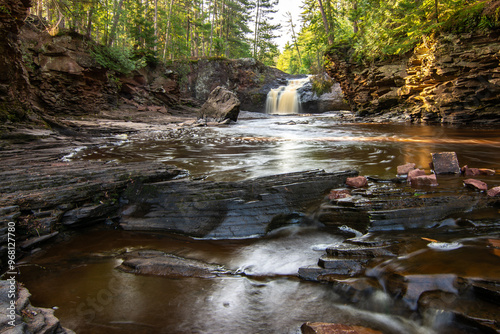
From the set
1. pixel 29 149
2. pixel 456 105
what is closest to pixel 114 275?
pixel 29 149

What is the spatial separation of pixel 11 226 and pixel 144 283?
157 cm

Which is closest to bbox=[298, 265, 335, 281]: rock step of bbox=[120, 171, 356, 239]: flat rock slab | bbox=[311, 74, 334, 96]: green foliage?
bbox=[120, 171, 356, 239]: flat rock slab

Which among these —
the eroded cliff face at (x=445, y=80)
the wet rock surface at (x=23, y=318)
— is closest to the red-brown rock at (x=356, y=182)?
the wet rock surface at (x=23, y=318)

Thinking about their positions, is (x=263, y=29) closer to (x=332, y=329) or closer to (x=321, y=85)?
(x=321, y=85)

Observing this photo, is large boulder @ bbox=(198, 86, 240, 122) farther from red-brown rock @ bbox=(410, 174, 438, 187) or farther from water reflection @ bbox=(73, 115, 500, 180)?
red-brown rock @ bbox=(410, 174, 438, 187)

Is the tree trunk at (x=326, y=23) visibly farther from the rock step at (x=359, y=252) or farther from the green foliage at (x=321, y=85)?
the rock step at (x=359, y=252)

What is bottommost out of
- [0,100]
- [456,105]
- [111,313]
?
[111,313]

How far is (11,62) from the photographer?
808 cm

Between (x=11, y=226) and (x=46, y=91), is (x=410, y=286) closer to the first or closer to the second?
(x=11, y=226)

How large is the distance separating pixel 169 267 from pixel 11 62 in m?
9.49

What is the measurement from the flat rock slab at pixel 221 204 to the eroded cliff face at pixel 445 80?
11.6 m

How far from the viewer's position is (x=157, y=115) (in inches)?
789

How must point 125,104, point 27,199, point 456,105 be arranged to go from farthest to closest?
point 125,104
point 456,105
point 27,199

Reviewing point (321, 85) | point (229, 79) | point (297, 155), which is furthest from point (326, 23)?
point (297, 155)
